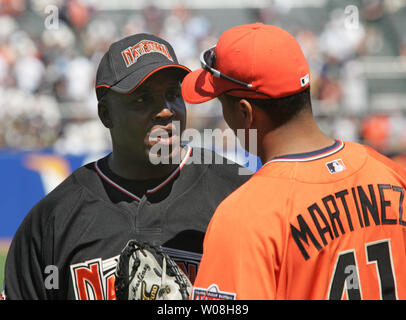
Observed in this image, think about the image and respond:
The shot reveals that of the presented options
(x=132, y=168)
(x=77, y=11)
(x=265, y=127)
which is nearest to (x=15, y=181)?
(x=77, y=11)

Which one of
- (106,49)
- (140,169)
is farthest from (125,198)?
(106,49)

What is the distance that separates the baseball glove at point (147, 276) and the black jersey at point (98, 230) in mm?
142

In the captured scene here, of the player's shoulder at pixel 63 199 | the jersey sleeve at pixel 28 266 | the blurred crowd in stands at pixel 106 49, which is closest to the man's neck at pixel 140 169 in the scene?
the player's shoulder at pixel 63 199

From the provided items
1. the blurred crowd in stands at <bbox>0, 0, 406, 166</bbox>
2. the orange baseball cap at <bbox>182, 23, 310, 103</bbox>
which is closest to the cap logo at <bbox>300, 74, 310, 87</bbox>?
the orange baseball cap at <bbox>182, 23, 310, 103</bbox>

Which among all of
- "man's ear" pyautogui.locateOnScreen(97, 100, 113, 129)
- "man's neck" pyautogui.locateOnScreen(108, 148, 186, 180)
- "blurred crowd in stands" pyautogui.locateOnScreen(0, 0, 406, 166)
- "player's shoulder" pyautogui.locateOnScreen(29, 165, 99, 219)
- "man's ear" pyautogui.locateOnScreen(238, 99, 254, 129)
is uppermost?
"blurred crowd in stands" pyautogui.locateOnScreen(0, 0, 406, 166)

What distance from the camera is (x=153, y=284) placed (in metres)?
2.55

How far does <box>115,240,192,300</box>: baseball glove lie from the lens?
2.52 m

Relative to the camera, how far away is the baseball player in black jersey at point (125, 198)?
2736mm

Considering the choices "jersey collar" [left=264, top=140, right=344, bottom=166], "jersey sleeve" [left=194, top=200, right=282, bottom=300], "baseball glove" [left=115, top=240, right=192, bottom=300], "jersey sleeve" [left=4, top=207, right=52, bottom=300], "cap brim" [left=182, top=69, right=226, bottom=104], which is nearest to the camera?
"jersey sleeve" [left=194, top=200, right=282, bottom=300]

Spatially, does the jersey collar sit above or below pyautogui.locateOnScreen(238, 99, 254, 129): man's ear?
below

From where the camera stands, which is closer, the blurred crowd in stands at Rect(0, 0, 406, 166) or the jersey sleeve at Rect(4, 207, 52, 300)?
the jersey sleeve at Rect(4, 207, 52, 300)

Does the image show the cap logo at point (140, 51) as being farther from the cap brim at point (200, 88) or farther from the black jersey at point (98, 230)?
the black jersey at point (98, 230)

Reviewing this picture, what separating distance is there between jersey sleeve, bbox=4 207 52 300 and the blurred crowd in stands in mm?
6861

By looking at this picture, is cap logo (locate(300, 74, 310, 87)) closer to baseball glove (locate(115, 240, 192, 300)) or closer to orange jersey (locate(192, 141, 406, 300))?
orange jersey (locate(192, 141, 406, 300))
